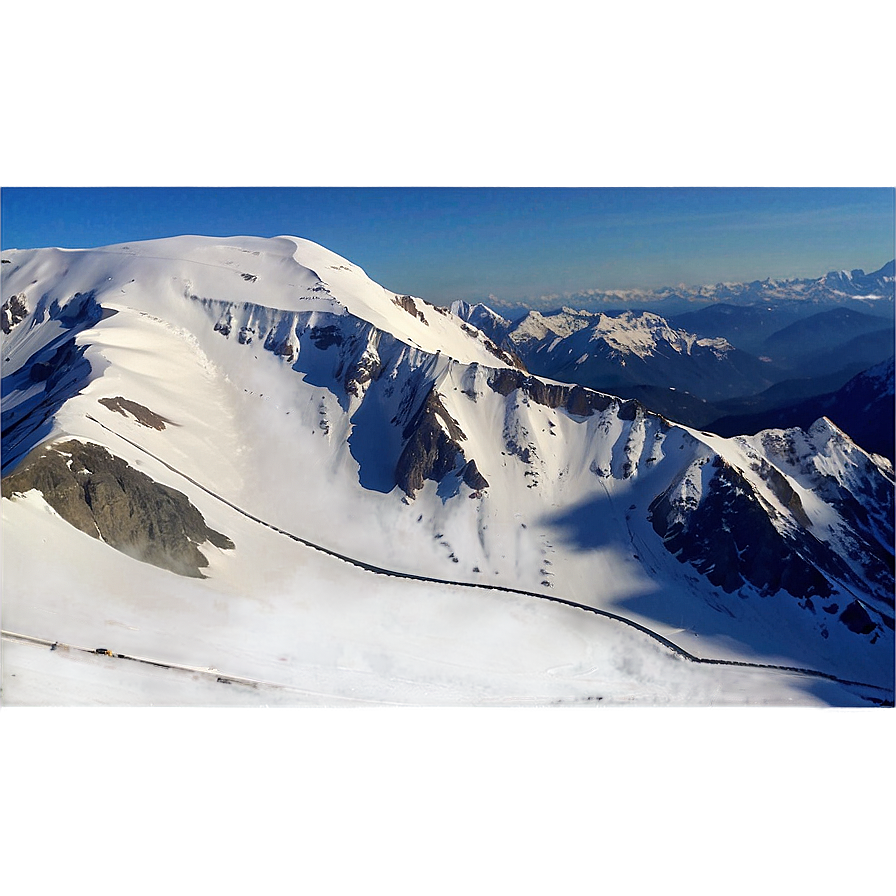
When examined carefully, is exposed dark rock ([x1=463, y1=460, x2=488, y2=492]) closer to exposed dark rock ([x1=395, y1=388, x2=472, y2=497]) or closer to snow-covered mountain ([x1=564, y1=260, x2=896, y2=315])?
exposed dark rock ([x1=395, y1=388, x2=472, y2=497])

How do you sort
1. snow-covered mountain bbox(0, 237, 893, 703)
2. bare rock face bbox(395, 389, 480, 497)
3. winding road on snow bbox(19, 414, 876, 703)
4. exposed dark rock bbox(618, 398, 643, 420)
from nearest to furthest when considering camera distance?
winding road on snow bbox(19, 414, 876, 703)
snow-covered mountain bbox(0, 237, 893, 703)
exposed dark rock bbox(618, 398, 643, 420)
bare rock face bbox(395, 389, 480, 497)

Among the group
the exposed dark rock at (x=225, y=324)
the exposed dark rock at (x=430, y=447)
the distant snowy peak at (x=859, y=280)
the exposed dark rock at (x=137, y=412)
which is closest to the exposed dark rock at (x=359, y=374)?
the exposed dark rock at (x=430, y=447)

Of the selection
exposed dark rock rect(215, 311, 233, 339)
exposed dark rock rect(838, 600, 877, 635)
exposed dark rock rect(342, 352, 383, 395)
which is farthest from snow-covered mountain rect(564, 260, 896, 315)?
exposed dark rock rect(215, 311, 233, 339)

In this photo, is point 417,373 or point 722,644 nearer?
point 722,644

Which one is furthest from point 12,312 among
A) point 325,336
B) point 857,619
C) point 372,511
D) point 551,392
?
point 857,619

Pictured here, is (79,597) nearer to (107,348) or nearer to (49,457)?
(49,457)

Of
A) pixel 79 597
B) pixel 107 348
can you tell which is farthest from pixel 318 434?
pixel 79 597
